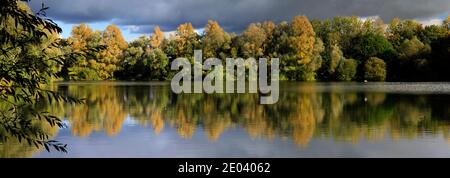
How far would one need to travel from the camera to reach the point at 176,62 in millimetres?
61406

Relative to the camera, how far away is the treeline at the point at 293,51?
183 feet

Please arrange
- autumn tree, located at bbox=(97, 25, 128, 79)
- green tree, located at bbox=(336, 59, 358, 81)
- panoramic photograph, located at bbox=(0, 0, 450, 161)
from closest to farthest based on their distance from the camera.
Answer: panoramic photograph, located at bbox=(0, 0, 450, 161) → green tree, located at bbox=(336, 59, 358, 81) → autumn tree, located at bbox=(97, 25, 128, 79)

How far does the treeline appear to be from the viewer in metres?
55.7

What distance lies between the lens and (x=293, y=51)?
5528 cm

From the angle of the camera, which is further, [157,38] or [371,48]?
[157,38]

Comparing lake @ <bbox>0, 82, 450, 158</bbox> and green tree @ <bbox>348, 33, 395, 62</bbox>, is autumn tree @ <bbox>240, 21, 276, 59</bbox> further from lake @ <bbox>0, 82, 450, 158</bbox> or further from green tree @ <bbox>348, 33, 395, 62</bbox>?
lake @ <bbox>0, 82, 450, 158</bbox>

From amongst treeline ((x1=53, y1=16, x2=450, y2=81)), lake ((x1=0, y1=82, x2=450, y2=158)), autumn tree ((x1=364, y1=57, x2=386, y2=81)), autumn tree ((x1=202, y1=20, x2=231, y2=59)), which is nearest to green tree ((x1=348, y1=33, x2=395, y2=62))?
treeline ((x1=53, y1=16, x2=450, y2=81))

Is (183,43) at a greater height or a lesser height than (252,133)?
greater

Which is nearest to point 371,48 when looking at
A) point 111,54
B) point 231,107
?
point 111,54

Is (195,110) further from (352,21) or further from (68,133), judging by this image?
(352,21)

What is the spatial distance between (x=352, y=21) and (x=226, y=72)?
2923cm

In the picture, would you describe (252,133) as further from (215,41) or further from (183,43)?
(183,43)

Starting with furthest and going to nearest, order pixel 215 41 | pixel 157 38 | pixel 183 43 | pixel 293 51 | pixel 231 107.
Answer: pixel 157 38 < pixel 183 43 < pixel 215 41 < pixel 293 51 < pixel 231 107
